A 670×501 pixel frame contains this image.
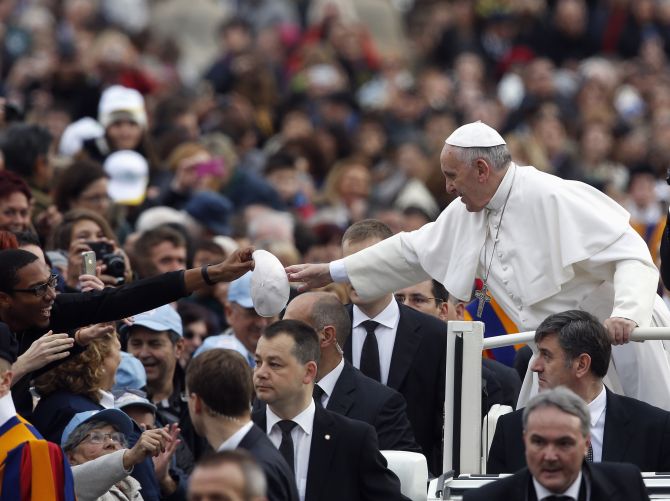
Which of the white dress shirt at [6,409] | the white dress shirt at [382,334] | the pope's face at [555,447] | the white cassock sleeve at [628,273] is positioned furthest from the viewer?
the white dress shirt at [382,334]

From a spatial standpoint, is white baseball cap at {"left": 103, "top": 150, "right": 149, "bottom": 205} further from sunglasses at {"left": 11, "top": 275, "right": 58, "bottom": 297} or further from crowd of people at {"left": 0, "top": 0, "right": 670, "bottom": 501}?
sunglasses at {"left": 11, "top": 275, "right": 58, "bottom": 297}

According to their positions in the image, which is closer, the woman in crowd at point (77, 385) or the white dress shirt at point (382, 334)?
the woman in crowd at point (77, 385)

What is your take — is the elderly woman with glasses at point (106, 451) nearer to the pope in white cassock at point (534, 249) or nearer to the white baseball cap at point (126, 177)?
the pope in white cassock at point (534, 249)

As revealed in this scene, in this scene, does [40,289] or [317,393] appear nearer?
[40,289]

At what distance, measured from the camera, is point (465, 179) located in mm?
9266

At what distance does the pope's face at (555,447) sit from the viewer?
6906mm

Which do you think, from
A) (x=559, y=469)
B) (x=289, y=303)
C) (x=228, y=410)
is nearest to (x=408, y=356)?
(x=289, y=303)

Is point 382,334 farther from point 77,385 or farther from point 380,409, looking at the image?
point 77,385

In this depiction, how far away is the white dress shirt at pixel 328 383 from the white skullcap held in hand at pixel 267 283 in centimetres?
44

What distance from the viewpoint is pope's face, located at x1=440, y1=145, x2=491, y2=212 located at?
363 inches

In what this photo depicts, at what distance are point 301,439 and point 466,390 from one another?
79cm

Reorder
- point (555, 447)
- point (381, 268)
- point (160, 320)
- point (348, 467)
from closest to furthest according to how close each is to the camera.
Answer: point (555, 447) < point (348, 467) < point (381, 268) < point (160, 320)

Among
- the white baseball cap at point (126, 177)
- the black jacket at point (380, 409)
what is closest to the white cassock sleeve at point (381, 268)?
the black jacket at point (380, 409)

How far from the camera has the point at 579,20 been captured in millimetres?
24203
